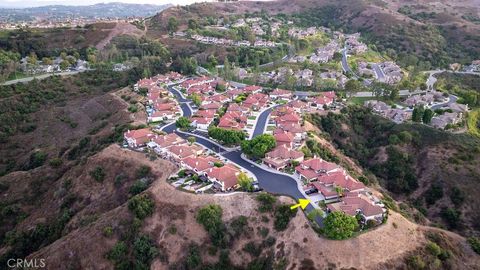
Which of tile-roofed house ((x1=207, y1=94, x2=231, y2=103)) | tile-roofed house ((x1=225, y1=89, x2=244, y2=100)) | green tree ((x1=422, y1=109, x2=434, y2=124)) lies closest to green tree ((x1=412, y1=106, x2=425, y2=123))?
green tree ((x1=422, y1=109, x2=434, y2=124))

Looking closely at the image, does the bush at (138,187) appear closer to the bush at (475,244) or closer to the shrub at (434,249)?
the shrub at (434,249)

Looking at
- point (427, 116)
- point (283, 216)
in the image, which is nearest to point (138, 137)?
point (283, 216)

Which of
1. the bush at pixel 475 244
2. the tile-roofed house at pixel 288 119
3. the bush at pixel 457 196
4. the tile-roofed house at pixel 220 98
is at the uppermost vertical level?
the tile-roofed house at pixel 288 119

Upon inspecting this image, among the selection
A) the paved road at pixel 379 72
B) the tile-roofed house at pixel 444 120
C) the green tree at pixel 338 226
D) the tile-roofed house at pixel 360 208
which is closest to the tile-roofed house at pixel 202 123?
the tile-roofed house at pixel 360 208

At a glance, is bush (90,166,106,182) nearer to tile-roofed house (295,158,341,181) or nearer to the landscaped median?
tile-roofed house (295,158,341,181)

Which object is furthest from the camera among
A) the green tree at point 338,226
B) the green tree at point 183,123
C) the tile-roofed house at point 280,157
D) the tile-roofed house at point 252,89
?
the tile-roofed house at point 252,89

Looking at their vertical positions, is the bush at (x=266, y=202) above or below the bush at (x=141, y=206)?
above
